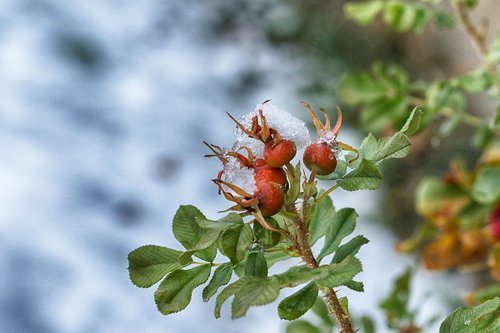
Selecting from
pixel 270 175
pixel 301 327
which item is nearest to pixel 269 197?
pixel 270 175

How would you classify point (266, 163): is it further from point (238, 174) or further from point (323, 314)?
point (323, 314)

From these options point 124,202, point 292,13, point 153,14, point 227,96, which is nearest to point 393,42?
point 292,13

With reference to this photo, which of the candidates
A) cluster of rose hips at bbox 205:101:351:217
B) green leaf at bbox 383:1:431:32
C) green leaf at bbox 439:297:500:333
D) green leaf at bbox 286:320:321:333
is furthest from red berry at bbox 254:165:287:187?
green leaf at bbox 383:1:431:32

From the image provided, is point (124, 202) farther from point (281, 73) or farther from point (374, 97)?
point (374, 97)

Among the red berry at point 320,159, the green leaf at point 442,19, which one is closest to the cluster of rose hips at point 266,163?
the red berry at point 320,159

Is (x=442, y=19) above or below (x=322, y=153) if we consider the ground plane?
above
